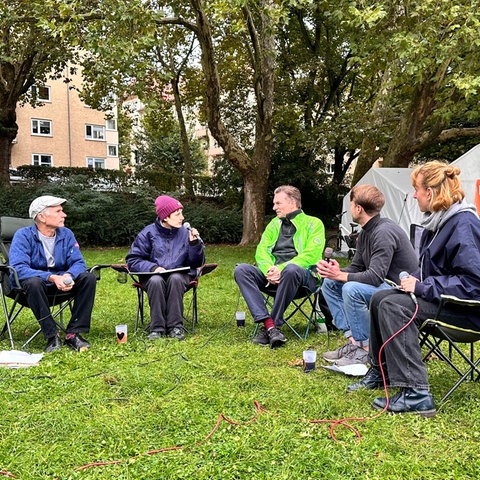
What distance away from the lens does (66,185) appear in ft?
42.4

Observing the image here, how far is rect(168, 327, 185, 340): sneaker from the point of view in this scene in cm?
415

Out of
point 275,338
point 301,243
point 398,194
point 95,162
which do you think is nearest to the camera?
point 275,338

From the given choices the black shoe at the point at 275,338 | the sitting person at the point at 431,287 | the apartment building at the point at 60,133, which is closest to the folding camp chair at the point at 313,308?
the black shoe at the point at 275,338

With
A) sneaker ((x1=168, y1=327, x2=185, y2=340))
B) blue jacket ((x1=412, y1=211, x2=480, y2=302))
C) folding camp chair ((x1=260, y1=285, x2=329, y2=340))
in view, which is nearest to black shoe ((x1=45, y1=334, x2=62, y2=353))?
sneaker ((x1=168, y1=327, x2=185, y2=340))

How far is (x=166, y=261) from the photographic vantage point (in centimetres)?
447

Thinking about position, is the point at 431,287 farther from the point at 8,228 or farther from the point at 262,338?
the point at 8,228

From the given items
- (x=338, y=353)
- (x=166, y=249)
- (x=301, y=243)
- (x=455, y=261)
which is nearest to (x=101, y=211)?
(x=166, y=249)

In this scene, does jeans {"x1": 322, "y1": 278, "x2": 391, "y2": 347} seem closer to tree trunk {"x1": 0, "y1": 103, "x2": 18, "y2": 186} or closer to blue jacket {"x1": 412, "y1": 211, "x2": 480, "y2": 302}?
blue jacket {"x1": 412, "y1": 211, "x2": 480, "y2": 302}

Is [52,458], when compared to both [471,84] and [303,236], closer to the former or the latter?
[303,236]

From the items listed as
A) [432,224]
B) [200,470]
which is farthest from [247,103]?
[200,470]

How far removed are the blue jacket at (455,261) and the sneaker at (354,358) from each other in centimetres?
89

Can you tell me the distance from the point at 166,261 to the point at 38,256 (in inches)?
40.7

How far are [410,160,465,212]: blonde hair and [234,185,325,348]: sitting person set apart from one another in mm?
1445

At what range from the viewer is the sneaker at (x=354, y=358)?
348 centimetres
